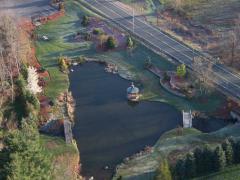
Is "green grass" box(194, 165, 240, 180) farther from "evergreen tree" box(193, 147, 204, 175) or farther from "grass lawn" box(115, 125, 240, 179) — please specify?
"grass lawn" box(115, 125, 240, 179)

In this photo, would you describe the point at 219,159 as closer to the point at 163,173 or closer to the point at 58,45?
the point at 163,173

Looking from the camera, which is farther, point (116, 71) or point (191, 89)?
point (116, 71)

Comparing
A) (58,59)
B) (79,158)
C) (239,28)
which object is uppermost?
(239,28)

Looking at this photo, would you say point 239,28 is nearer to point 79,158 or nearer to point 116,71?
point 116,71

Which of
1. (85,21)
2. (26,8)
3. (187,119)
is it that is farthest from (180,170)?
(26,8)

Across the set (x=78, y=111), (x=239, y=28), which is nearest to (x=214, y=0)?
(x=239, y=28)

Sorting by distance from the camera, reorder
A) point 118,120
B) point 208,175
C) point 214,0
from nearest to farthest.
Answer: point 208,175
point 118,120
point 214,0

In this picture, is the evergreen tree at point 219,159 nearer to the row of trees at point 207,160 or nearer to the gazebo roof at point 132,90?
the row of trees at point 207,160
